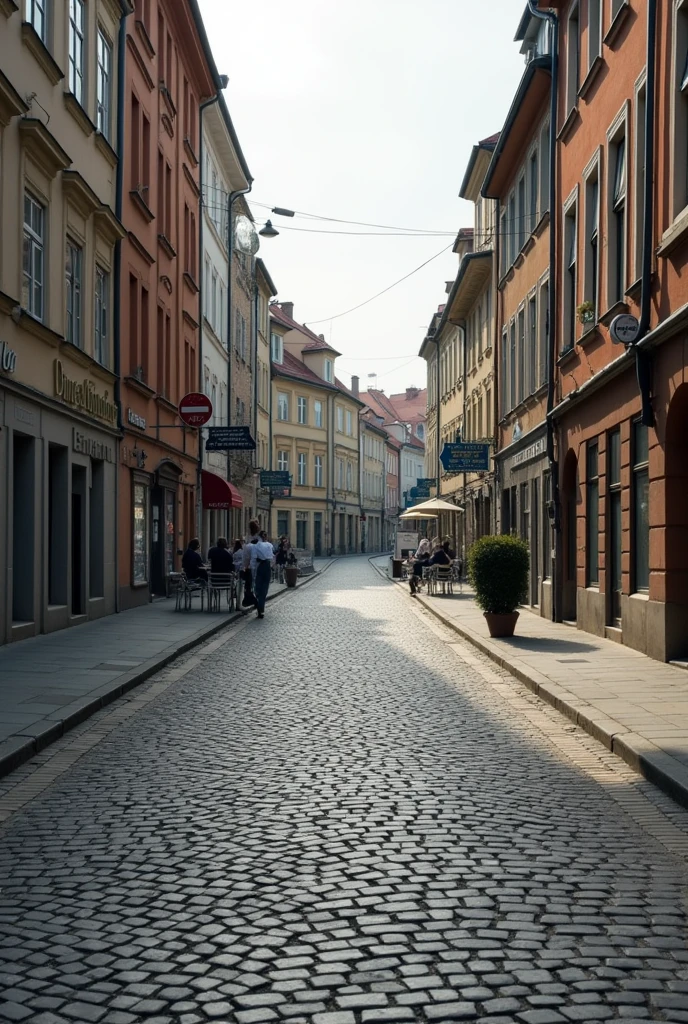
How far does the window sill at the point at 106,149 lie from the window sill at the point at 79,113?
42 cm

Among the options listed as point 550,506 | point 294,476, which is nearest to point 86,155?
point 550,506

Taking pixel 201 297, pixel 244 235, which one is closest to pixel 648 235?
pixel 201 297

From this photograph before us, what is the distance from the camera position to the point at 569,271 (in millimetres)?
21906

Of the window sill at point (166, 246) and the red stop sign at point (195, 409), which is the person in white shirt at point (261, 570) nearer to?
the red stop sign at point (195, 409)

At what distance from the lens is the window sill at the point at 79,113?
19266 mm

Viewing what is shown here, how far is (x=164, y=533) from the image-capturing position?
96.2 feet

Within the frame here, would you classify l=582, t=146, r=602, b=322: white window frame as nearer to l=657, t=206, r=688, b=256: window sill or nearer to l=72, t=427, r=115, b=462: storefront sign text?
l=657, t=206, r=688, b=256: window sill

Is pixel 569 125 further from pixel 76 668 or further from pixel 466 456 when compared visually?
pixel 76 668

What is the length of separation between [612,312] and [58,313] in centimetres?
813

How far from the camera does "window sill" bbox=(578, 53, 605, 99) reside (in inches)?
720

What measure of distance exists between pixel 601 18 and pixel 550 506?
26.6 feet

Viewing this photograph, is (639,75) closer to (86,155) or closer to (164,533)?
(86,155)

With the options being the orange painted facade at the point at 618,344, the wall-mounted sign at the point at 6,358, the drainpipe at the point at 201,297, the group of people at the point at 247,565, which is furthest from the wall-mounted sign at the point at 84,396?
the drainpipe at the point at 201,297

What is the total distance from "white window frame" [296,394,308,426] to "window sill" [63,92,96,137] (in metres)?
58.6
